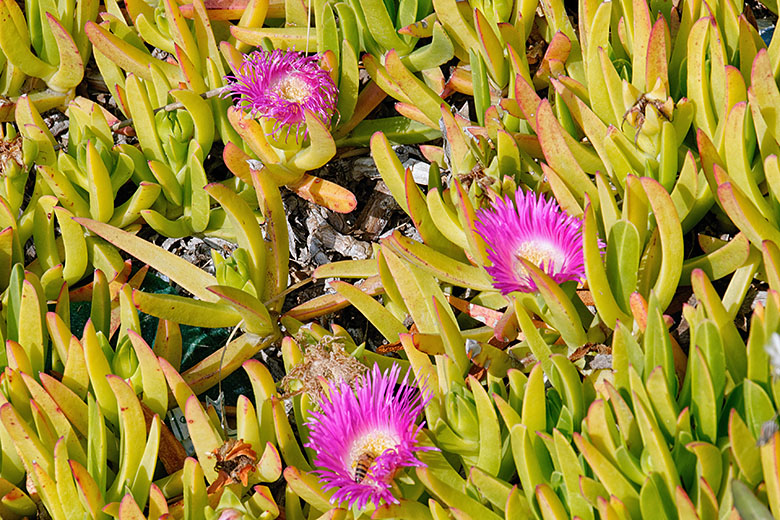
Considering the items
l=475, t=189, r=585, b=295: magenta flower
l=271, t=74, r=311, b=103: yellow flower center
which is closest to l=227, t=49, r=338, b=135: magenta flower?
l=271, t=74, r=311, b=103: yellow flower center

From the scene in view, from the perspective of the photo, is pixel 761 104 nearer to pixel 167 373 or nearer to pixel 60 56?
pixel 167 373

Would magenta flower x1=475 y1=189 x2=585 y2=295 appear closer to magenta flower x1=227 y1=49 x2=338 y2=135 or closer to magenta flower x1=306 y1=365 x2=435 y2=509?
magenta flower x1=306 y1=365 x2=435 y2=509

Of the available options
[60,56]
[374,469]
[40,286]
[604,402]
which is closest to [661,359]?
[604,402]

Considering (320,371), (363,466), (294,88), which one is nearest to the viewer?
(363,466)

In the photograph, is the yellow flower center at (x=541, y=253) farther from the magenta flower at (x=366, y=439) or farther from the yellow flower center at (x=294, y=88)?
the yellow flower center at (x=294, y=88)

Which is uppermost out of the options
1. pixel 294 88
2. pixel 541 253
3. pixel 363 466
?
pixel 294 88

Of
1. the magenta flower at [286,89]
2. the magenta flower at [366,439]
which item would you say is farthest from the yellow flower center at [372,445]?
the magenta flower at [286,89]

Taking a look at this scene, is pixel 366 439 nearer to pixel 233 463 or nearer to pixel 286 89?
pixel 233 463

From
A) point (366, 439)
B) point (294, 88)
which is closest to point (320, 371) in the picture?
point (366, 439)
